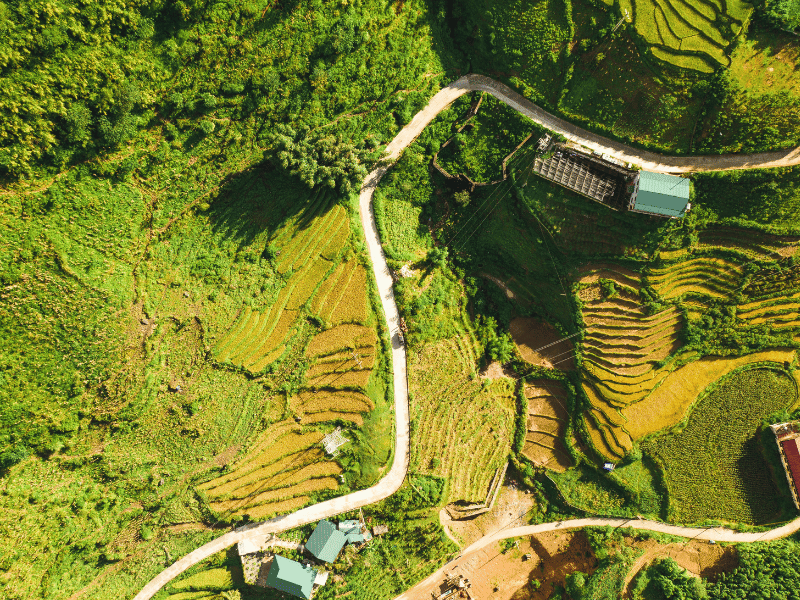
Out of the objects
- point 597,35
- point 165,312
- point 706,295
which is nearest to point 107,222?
point 165,312

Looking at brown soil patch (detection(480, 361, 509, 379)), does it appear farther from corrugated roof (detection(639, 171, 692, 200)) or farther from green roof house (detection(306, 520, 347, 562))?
corrugated roof (detection(639, 171, 692, 200))

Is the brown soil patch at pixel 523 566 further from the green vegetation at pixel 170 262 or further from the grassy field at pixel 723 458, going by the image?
the green vegetation at pixel 170 262

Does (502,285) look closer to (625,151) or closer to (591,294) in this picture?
(591,294)

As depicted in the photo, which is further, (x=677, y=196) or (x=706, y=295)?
(x=706, y=295)

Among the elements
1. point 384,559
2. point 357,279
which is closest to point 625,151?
point 357,279

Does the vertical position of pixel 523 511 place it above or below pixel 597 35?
below

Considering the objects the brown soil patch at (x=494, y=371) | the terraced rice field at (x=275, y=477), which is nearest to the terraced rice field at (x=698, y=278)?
the brown soil patch at (x=494, y=371)

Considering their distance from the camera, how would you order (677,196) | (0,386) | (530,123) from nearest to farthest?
(0,386) → (677,196) → (530,123)

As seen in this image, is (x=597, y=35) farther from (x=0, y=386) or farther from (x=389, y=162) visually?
(x=0, y=386)
